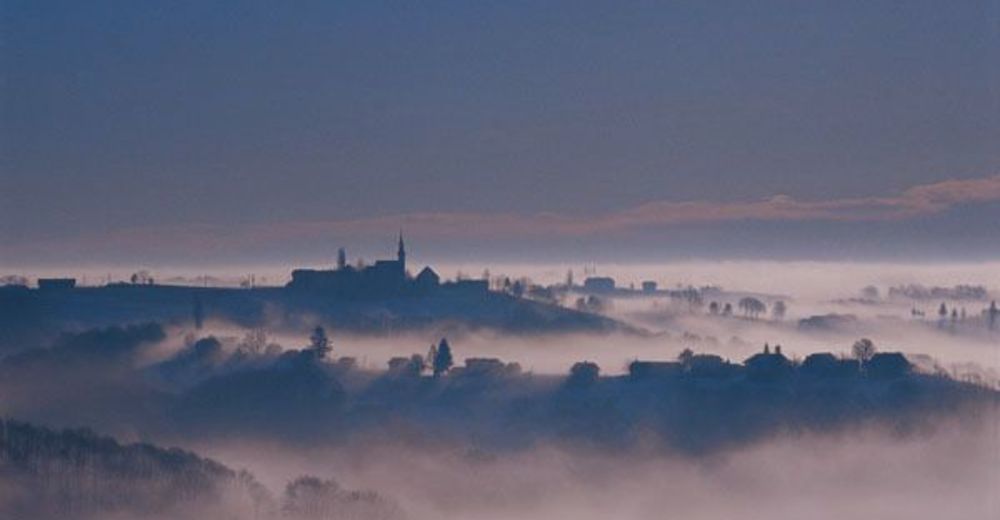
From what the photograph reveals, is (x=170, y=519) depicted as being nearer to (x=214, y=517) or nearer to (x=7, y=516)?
(x=214, y=517)

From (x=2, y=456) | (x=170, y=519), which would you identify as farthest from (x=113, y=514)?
(x=2, y=456)

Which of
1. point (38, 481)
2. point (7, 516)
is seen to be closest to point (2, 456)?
point (38, 481)

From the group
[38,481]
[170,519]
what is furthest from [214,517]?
[38,481]

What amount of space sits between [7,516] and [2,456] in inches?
916

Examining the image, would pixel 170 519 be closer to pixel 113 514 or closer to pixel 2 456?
pixel 113 514

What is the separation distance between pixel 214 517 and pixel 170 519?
26.2ft

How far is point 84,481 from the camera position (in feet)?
641

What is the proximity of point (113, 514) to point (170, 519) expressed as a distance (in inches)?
264

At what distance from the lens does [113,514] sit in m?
188

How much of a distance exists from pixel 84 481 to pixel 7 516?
1914 centimetres

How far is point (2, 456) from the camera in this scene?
19838 cm

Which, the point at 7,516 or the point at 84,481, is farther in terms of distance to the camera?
the point at 84,481

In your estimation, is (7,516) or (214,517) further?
(214,517)

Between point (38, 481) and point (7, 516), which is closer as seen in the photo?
point (7, 516)
